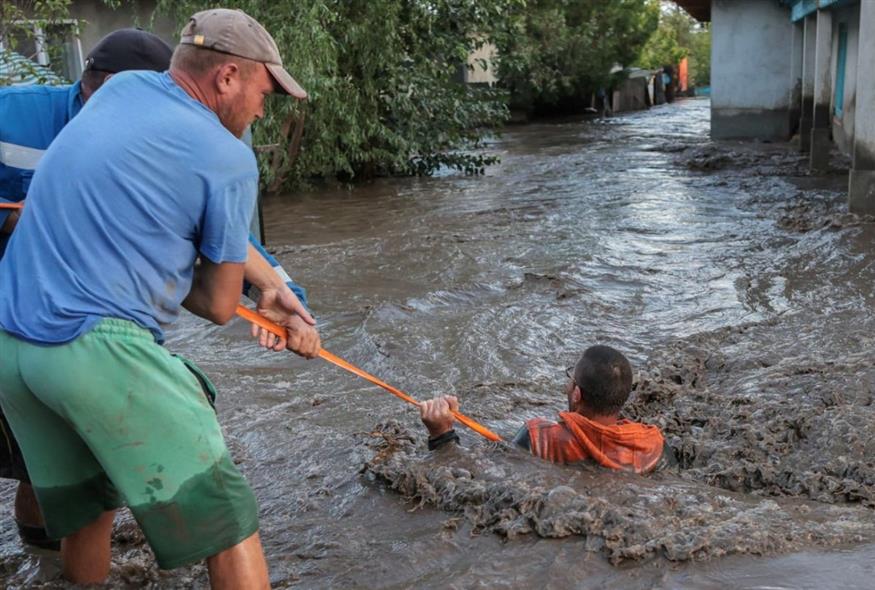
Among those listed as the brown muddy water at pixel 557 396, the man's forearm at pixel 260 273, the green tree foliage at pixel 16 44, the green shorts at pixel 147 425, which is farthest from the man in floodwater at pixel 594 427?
the green tree foliage at pixel 16 44

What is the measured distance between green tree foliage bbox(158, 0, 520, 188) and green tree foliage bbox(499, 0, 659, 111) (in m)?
9.41

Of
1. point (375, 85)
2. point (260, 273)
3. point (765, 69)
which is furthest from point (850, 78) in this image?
point (260, 273)

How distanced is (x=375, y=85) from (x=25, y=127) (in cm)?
1079

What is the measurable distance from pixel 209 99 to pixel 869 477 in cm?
309

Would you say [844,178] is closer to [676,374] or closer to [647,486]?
[676,374]

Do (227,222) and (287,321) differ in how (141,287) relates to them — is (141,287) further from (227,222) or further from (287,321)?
(287,321)

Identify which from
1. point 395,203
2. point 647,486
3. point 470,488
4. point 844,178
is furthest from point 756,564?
point 844,178

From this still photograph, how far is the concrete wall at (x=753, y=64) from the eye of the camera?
782 inches

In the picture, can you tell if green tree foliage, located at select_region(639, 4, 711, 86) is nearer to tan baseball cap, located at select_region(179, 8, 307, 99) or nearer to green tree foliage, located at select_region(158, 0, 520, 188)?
green tree foliage, located at select_region(158, 0, 520, 188)

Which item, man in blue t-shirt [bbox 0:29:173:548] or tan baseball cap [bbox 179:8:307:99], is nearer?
tan baseball cap [bbox 179:8:307:99]

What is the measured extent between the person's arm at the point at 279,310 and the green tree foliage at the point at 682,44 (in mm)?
49333

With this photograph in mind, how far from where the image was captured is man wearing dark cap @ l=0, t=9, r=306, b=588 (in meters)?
2.41

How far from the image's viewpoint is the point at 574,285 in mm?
8062

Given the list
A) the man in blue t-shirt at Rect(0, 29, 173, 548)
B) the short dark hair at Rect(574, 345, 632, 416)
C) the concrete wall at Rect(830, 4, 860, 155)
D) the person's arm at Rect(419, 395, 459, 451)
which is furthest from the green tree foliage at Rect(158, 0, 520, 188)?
the man in blue t-shirt at Rect(0, 29, 173, 548)
